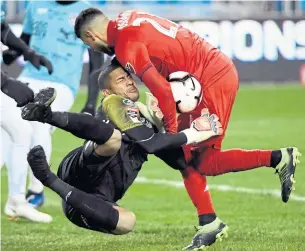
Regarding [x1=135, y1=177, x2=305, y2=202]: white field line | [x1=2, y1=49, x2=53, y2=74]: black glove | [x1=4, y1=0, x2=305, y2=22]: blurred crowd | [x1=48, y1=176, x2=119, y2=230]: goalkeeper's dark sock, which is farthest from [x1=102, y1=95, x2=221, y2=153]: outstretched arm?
[x1=4, y1=0, x2=305, y2=22]: blurred crowd

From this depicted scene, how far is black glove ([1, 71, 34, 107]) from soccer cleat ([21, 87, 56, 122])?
0.43 ft

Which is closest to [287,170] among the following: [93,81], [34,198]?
[93,81]

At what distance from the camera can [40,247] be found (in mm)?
7164

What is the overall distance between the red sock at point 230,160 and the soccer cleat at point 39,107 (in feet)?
4.61

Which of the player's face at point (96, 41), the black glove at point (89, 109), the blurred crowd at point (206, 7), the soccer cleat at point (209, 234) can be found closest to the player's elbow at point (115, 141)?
the player's face at point (96, 41)

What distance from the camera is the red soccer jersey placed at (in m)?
6.49

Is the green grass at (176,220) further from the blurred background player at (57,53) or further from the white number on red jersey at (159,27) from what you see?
the white number on red jersey at (159,27)

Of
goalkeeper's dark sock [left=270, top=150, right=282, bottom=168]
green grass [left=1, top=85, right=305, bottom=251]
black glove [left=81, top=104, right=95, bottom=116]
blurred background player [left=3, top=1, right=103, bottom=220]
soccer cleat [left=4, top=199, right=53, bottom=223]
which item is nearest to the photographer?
goalkeeper's dark sock [left=270, top=150, right=282, bottom=168]

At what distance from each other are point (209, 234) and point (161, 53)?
1.21 meters

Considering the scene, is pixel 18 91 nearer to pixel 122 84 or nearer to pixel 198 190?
pixel 122 84

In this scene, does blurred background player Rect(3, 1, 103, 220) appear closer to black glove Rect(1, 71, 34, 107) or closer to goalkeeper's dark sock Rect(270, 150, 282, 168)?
goalkeeper's dark sock Rect(270, 150, 282, 168)

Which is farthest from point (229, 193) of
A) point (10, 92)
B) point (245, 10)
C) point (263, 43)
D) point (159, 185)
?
point (245, 10)

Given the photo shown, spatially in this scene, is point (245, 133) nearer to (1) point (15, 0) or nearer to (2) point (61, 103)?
(2) point (61, 103)

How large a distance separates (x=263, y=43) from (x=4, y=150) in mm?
13467
